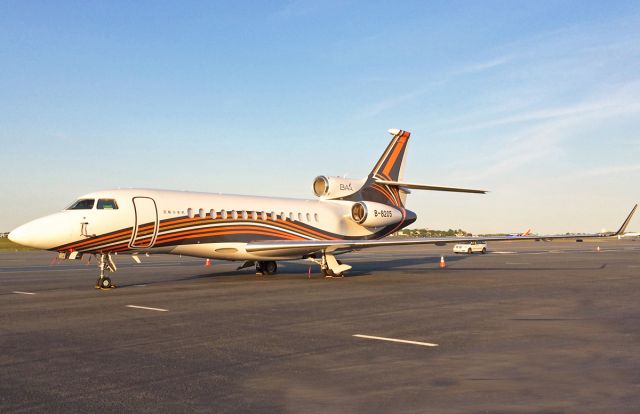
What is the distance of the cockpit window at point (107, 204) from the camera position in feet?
63.1

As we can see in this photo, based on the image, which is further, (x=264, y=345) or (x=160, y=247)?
(x=160, y=247)

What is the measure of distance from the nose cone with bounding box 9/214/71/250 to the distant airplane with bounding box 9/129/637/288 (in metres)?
0.03

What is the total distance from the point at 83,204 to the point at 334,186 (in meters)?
13.1

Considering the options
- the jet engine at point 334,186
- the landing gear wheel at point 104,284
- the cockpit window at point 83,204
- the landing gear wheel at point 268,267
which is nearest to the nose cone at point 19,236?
the cockpit window at point 83,204

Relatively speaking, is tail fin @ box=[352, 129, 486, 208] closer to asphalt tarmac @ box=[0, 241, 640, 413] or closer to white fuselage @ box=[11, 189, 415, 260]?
white fuselage @ box=[11, 189, 415, 260]

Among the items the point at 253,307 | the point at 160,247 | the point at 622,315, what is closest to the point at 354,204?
the point at 160,247

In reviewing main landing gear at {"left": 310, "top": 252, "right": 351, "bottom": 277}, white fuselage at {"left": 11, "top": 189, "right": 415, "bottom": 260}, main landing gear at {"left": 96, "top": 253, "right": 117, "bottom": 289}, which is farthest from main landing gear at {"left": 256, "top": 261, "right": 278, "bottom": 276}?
main landing gear at {"left": 96, "top": 253, "right": 117, "bottom": 289}

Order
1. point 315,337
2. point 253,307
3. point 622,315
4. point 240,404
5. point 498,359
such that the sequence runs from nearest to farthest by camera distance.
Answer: point 240,404 → point 498,359 → point 315,337 → point 622,315 → point 253,307

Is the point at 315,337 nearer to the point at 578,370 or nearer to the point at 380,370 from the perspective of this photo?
the point at 380,370

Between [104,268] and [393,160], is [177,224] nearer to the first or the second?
[104,268]

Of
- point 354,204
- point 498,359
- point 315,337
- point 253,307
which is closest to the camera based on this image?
point 498,359

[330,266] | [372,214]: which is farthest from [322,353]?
[372,214]

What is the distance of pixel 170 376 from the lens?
276 inches

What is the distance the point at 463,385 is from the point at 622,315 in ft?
24.7
